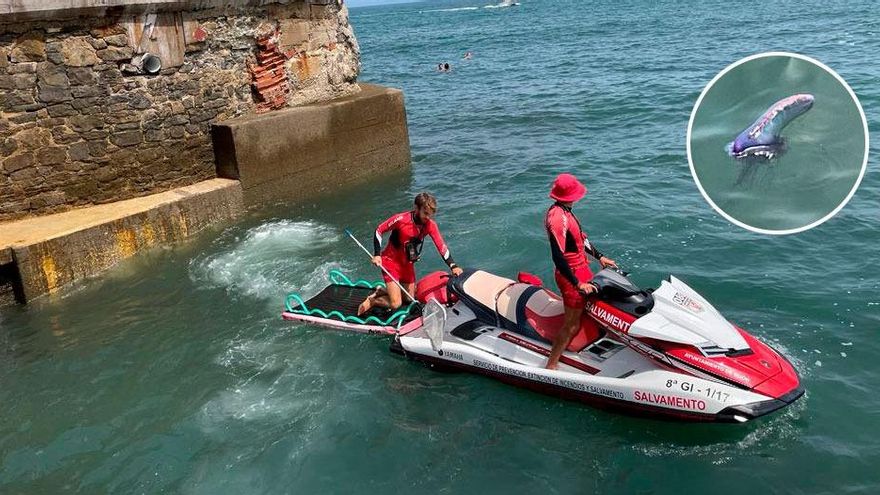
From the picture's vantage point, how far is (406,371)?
812cm

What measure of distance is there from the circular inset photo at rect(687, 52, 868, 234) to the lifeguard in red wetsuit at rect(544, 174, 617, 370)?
135cm

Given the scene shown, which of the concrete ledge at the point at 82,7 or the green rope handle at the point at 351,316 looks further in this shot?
the concrete ledge at the point at 82,7

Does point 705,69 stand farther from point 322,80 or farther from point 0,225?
point 0,225

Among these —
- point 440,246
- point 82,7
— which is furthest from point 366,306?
point 82,7

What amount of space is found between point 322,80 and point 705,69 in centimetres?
1647

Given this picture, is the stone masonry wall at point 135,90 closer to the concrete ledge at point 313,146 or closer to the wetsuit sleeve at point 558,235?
the concrete ledge at point 313,146

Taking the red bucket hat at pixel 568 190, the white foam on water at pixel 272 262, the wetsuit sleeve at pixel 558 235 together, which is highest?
the red bucket hat at pixel 568 190

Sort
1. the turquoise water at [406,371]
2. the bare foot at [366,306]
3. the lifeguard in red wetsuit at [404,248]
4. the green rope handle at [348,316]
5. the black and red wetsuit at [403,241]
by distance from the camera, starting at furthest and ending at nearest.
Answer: the bare foot at [366,306]
the green rope handle at [348,316]
the black and red wetsuit at [403,241]
the lifeguard in red wetsuit at [404,248]
the turquoise water at [406,371]

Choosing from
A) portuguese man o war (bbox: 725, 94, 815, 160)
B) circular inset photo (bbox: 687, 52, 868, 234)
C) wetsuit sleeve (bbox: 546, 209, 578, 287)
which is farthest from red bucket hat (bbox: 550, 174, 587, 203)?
portuguese man o war (bbox: 725, 94, 815, 160)

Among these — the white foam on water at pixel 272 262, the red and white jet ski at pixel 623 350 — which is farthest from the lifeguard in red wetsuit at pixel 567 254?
the white foam on water at pixel 272 262

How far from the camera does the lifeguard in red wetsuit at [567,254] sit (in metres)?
6.90

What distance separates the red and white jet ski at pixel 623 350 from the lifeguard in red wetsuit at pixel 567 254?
153 mm

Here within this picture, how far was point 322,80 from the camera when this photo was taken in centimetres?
1435

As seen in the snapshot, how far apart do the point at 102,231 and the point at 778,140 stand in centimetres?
875
